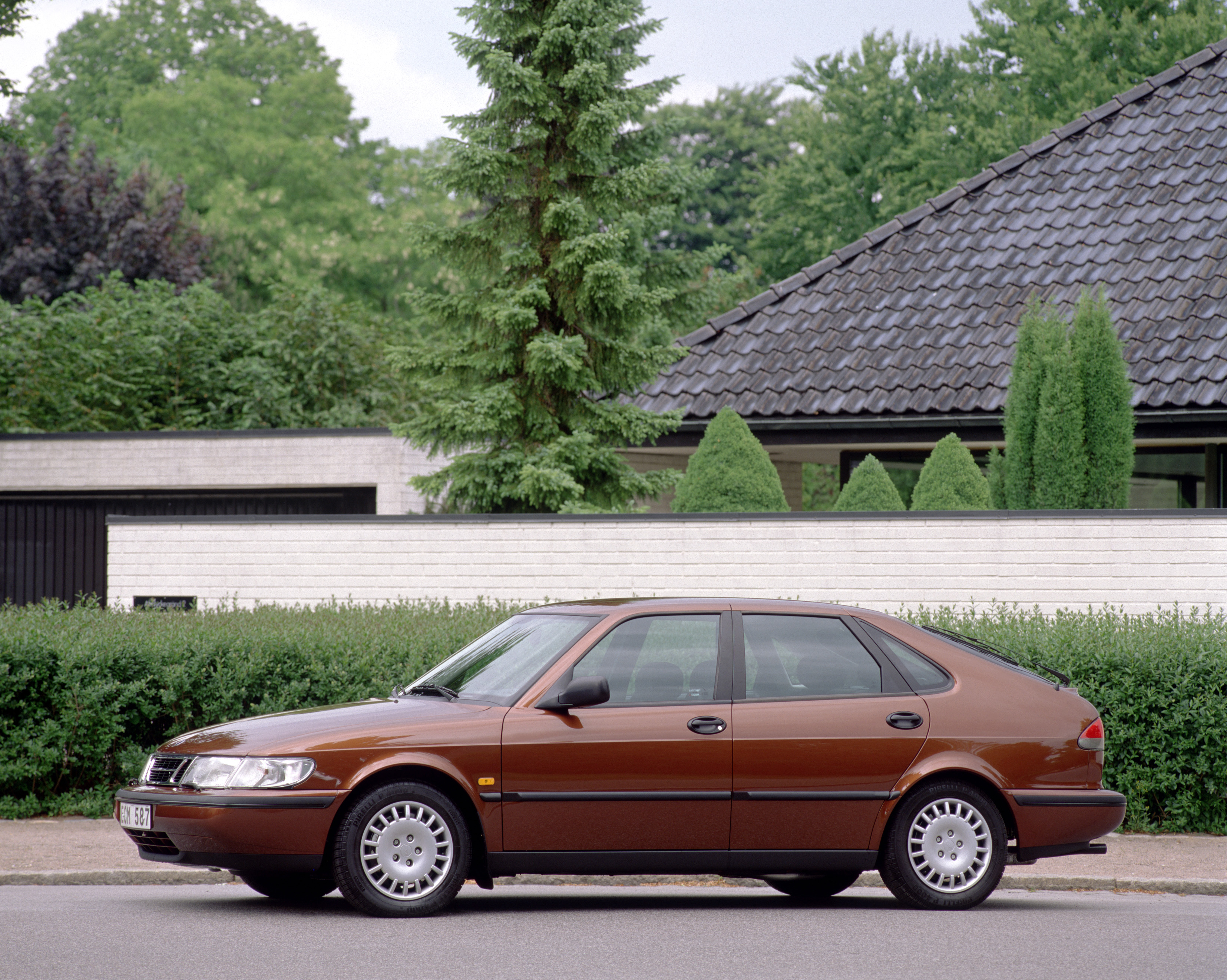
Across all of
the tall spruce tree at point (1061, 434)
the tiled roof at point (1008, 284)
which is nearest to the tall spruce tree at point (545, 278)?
the tiled roof at point (1008, 284)

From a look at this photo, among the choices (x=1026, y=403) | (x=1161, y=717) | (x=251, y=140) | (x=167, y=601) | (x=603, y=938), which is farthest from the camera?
(x=251, y=140)

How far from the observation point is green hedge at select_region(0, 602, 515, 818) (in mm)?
10430

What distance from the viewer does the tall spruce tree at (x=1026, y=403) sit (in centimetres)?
1468

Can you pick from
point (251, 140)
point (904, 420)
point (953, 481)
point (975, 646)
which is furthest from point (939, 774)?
point (251, 140)

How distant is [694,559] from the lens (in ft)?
50.1

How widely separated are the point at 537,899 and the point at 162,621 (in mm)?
4446

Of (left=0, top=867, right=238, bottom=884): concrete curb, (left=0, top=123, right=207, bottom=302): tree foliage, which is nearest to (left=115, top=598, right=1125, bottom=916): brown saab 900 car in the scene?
(left=0, top=867, right=238, bottom=884): concrete curb

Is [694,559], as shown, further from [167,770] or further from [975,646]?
[167,770]

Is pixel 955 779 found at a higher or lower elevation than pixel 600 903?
higher

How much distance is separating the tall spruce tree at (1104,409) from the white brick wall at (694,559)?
641 mm

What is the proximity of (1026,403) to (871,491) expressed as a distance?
2140 mm

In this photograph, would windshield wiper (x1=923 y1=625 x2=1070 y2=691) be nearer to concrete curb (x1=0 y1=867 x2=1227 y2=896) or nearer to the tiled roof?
concrete curb (x1=0 y1=867 x2=1227 y2=896)

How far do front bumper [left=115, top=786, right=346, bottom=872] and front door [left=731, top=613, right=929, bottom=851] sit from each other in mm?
2014

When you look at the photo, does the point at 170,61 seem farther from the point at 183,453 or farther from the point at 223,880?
A: the point at 223,880
